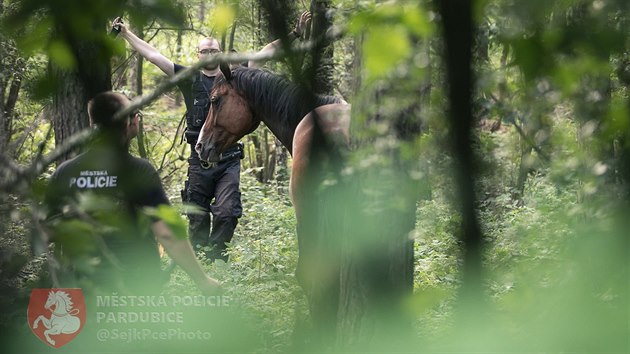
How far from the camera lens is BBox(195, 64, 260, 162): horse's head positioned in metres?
6.23

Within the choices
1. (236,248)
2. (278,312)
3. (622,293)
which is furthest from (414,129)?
(236,248)

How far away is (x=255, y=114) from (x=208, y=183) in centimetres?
234

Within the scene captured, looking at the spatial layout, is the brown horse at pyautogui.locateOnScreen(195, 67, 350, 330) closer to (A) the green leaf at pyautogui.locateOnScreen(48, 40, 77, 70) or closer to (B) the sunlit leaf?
(B) the sunlit leaf

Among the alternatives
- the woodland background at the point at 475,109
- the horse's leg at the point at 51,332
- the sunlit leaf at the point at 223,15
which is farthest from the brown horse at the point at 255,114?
the sunlit leaf at the point at 223,15

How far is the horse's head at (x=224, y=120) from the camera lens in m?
6.23

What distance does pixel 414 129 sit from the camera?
2975 mm

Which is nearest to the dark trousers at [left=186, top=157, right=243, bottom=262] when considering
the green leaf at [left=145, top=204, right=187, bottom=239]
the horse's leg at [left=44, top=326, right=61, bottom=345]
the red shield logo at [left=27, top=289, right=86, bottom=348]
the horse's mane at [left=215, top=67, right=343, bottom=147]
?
the horse's mane at [left=215, top=67, right=343, bottom=147]

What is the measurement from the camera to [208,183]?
840 centimetres

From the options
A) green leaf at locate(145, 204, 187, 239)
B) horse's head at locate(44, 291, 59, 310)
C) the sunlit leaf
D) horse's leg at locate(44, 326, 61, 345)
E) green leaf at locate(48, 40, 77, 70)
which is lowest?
horse's leg at locate(44, 326, 61, 345)

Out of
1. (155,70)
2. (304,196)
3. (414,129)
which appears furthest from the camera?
(155,70)

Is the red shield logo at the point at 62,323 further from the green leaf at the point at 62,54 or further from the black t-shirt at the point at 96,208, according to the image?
the green leaf at the point at 62,54

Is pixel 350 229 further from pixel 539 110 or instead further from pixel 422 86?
pixel 539 110

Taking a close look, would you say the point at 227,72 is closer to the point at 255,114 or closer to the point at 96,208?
the point at 255,114

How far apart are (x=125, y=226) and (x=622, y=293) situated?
0.94 metres
